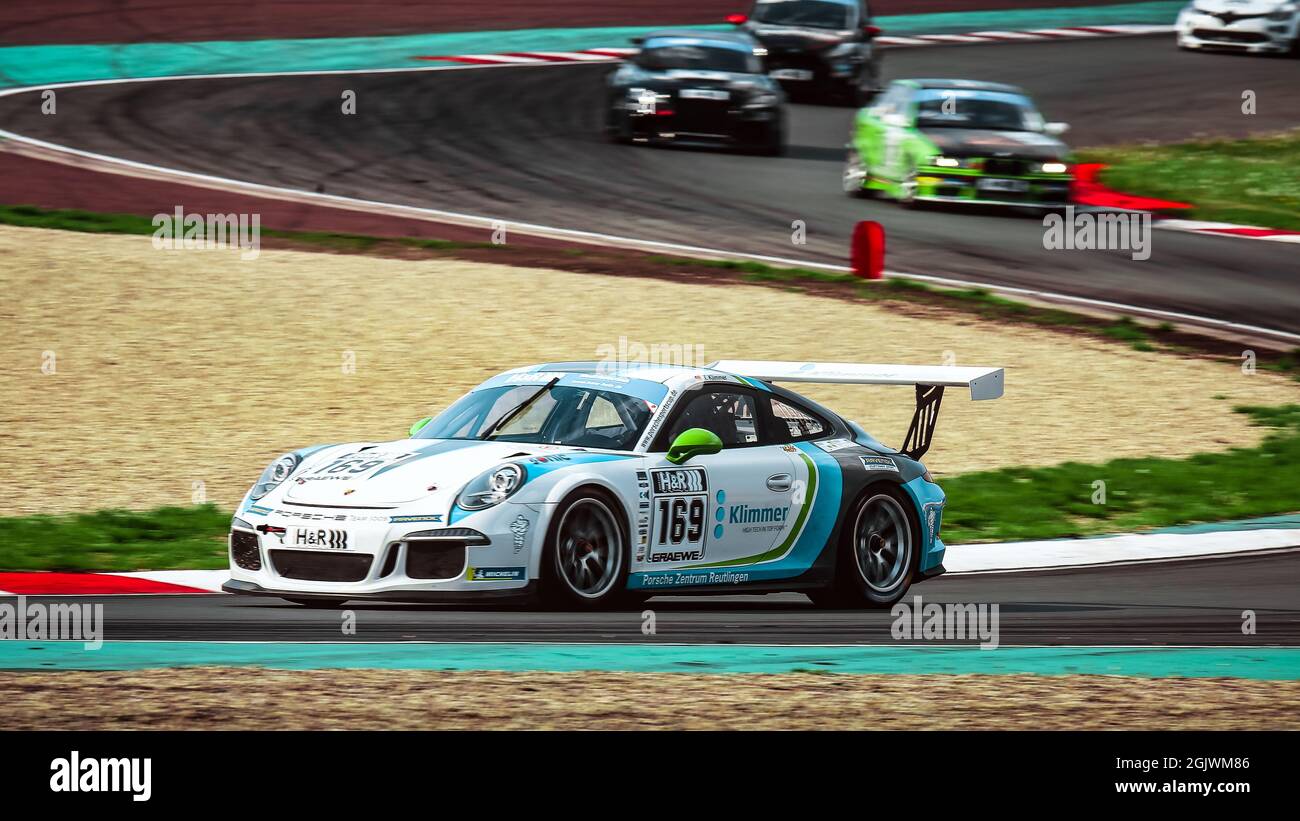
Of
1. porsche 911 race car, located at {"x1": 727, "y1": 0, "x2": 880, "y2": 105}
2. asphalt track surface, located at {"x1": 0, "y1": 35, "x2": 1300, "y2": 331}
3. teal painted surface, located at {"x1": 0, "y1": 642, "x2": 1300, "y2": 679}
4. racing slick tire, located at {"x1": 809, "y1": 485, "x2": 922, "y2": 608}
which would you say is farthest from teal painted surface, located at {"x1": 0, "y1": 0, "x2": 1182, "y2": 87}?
teal painted surface, located at {"x1": 0, "y1": 642, "x2": 1300, "y2": 679}

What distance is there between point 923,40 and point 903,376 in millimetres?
30595

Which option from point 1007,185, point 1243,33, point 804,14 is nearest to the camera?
point 1007,185

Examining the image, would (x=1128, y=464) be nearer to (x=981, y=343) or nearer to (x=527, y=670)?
(x=981, y=343)

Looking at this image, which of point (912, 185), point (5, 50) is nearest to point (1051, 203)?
point (912, 185)

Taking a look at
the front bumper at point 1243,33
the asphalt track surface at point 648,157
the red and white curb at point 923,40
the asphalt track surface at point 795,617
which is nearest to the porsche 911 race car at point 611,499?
the asphalt track surface at point 795,617

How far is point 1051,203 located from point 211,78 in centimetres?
1440

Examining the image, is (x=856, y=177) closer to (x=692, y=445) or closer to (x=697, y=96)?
(x=697, y=96)

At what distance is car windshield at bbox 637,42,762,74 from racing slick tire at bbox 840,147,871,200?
7.52ft

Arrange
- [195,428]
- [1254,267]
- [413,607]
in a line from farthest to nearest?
1. [1254,267]
2. [195,428]
3. [413,607]

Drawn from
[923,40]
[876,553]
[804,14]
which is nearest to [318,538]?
[876,553]

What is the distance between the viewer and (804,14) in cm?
3288

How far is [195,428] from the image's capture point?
15836mm

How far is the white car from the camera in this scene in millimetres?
38062
